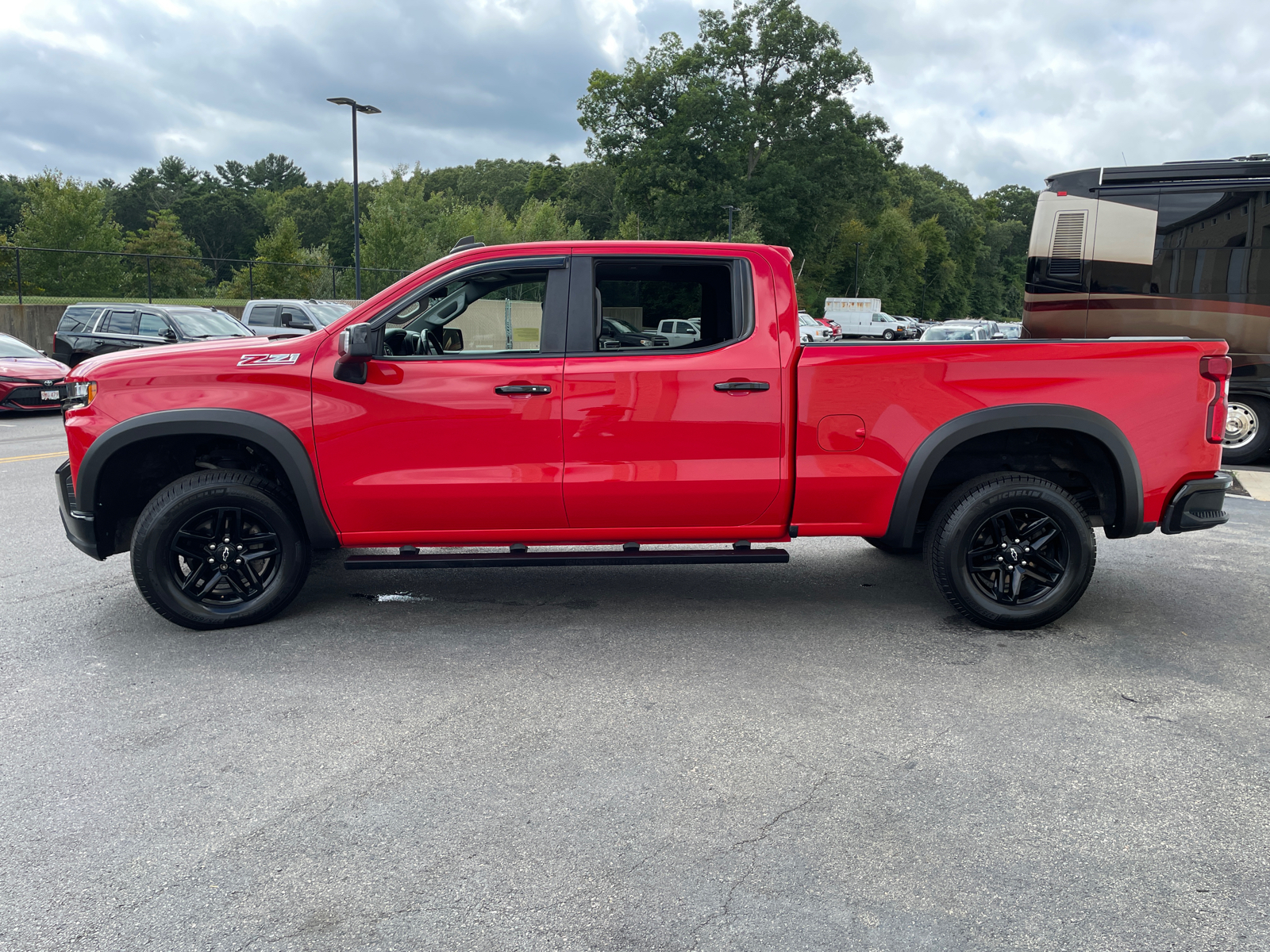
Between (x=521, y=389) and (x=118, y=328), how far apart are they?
17.3 meters

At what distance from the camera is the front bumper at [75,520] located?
4.91 m

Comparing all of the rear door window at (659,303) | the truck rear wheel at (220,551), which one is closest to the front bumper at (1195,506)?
the rear door window at (659,303)

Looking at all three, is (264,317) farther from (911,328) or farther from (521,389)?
(911,328)

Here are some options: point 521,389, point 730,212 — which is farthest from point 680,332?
point 730,212

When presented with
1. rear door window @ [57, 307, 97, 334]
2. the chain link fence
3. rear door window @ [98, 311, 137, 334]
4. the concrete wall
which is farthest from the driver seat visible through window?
the chain link fence

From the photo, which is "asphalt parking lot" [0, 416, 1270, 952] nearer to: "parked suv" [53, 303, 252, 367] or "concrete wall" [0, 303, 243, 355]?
"parked suv" [53, 303, 252, 367]

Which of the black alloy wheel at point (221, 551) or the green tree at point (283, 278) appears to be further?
the green tree at point (283, 278)

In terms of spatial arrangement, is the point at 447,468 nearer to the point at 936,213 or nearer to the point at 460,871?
the point at 460,871

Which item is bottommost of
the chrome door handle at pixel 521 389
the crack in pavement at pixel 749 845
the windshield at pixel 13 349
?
the crack in pavement at pixel 749 845

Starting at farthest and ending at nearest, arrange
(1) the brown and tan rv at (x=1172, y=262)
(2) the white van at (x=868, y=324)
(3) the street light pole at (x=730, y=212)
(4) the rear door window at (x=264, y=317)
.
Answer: (2) the white van at (x=868, y=324) → (3) the street light pole at (x=730, y=212) → (4) the rear door window at (x=264, y=317) → (1) the brown and tan rv at (x=1172, y=262)

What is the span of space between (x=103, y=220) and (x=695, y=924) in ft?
132

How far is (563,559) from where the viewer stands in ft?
16.5

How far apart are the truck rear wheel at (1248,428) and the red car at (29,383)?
16.7 m

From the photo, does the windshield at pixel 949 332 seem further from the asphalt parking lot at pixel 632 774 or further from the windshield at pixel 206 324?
the asphalt parking lot at pixel 632 774
